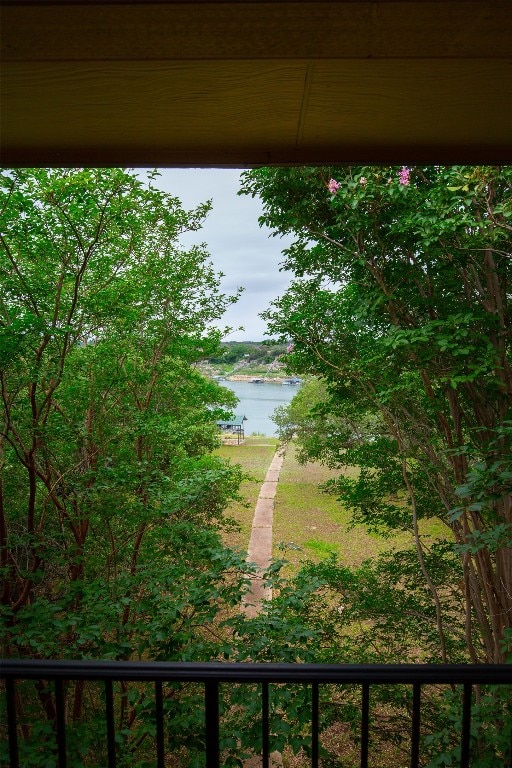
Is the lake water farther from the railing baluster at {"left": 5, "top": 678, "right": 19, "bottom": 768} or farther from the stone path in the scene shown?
the railing baluster at {"left": 5, "top": 678, "right": 19, "bottom": 768}

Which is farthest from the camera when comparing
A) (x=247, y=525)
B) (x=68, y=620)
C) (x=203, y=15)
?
(x=247, y=525)

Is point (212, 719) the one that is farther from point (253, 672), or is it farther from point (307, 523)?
point (307, 523)

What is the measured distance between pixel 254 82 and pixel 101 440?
131 inches

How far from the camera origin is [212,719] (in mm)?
975

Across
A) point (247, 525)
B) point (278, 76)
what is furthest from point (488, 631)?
point (247, 525)

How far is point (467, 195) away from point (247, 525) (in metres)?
8.52

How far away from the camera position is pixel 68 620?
6.54 feet

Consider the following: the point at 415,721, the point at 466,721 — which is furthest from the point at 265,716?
the point at 466,721

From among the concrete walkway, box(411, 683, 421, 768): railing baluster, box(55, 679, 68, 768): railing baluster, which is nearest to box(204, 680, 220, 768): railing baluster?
box(55, 679, 68, 768): railing baluster

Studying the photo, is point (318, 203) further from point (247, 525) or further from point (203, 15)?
point (247, 525)

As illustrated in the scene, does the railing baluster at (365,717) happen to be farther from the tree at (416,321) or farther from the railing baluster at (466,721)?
the tree at (416,321)

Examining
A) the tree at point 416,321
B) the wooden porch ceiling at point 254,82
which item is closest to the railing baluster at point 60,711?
the wooden porch ceiling at point 254,82

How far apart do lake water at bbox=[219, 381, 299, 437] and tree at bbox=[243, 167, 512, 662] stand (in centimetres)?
299

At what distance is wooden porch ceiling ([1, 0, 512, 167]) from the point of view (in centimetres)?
90
